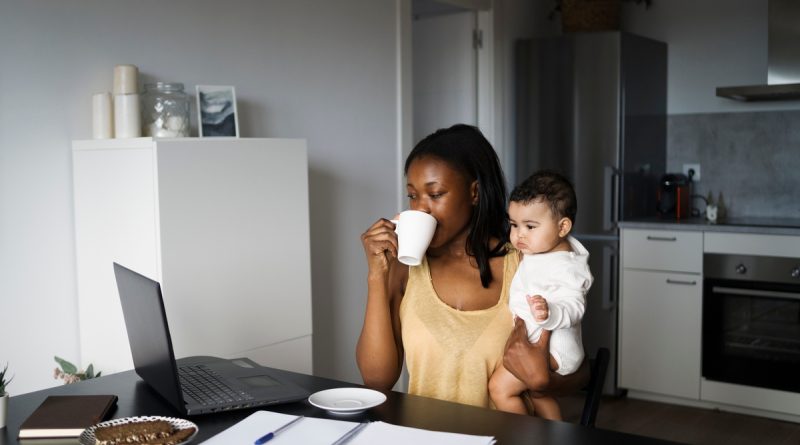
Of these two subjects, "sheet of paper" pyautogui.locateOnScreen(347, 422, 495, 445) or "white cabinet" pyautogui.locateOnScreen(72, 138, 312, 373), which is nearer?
"sheet of paper" pyautogui.locateOnScreen(347, 422, 495, 445)

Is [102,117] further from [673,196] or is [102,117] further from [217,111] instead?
[673,196]

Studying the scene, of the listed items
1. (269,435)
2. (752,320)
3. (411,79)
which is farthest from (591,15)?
(269,435)

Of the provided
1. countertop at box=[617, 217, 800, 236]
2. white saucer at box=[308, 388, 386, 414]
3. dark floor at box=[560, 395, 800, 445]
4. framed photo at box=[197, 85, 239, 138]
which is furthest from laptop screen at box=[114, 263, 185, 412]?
countertop at box=[617, 217, 800, 236]

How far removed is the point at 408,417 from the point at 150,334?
19.1 inches

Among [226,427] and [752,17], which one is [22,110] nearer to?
[226,427]

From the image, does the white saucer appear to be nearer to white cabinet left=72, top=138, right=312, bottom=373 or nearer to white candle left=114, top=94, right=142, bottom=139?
white cabinet left=72, top=138, right=312, bottom=373

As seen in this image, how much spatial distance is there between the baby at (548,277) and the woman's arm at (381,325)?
248mm

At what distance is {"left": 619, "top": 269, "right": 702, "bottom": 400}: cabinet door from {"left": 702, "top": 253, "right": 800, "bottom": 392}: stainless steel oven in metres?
0.06

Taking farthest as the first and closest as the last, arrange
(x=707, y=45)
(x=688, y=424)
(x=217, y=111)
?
(x=707, y=45) → (x=688, y=424) → (x=217, y=111)

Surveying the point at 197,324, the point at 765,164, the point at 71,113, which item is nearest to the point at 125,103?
the point at 71,113

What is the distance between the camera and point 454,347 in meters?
1.82

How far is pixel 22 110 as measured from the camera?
2328 mm

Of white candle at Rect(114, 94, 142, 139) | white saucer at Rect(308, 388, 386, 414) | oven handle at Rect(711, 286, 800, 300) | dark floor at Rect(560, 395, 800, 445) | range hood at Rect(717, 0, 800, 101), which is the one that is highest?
range hood at Rect(717, 0, 800, 101)

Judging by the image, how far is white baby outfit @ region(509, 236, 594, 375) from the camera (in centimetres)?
174
